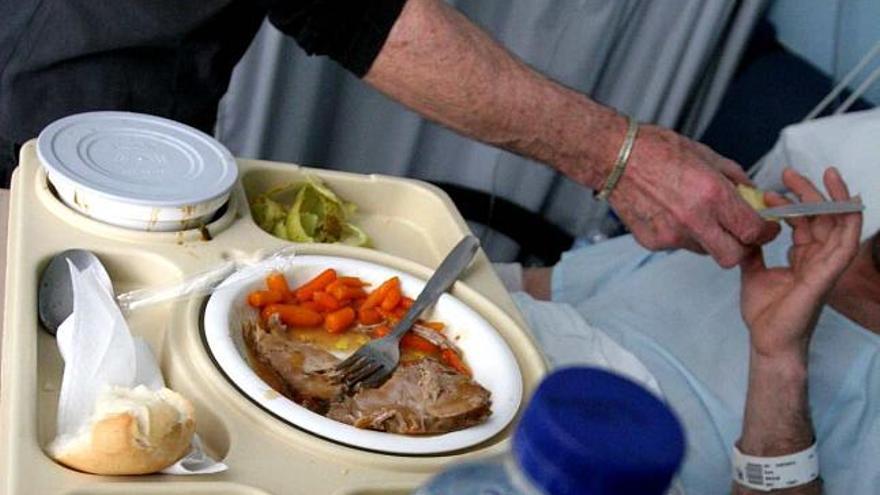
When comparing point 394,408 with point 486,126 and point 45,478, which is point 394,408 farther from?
point 486,126

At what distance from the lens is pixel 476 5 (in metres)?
1.90

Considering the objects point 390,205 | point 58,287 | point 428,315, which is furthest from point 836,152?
point 58,287

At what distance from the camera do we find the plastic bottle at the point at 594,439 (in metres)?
0.37

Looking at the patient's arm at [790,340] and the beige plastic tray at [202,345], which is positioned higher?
the beige plastic tray at [202,345]

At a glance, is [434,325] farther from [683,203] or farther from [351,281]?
[683,203]

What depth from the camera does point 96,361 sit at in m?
0.71

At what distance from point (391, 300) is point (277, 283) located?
0.10 metres

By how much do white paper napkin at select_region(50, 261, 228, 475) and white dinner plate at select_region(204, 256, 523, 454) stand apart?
54mm

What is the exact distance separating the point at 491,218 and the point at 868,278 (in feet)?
2.17

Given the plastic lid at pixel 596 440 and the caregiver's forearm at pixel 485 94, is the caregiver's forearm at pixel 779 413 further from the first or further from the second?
the plastic lid at pixel 596 440

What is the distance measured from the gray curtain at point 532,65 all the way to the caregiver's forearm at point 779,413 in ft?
2.90

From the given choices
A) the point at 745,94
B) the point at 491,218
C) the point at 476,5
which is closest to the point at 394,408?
the point at 491,218

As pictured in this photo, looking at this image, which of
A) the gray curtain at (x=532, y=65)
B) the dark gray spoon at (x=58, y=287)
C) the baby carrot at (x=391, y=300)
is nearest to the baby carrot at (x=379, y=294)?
the baby carrot at (x=391, y=300)

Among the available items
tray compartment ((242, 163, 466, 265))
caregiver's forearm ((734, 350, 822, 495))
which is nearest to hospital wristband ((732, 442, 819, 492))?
caregiver's forearm ((734, 350, 822, 495))
